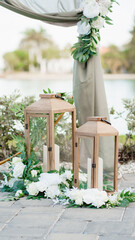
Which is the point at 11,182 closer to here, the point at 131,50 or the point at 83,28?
the point at 83,28

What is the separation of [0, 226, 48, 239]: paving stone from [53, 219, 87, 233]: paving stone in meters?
0.07

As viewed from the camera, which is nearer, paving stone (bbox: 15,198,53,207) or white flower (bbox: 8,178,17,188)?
paving stone (bbox: 15,198,53,207)

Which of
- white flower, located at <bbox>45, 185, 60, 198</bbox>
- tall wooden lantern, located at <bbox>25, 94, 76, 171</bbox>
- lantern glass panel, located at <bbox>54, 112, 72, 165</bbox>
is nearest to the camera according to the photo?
white flower, located at <bbox>45, 185, 60, 198</bbox>

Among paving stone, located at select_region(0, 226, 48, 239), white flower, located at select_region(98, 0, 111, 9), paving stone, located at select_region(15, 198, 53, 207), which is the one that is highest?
white flower, located at select_region(98, 0, 111, 9)

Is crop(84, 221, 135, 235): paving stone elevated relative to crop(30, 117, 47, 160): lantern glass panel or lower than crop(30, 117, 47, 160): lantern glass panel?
lower

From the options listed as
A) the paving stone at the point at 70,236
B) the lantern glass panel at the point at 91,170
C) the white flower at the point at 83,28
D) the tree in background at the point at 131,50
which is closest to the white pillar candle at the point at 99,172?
the lantern glass panel at the point at 91,170

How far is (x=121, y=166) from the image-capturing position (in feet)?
10.7

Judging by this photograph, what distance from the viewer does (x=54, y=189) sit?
2.28 metres

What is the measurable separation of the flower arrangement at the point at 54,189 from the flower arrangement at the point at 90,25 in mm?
999

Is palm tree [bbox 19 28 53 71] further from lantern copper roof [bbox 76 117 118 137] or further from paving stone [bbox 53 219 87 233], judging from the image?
paving stone [bbox 53 219 87 233]

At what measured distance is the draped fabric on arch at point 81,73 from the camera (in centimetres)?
289

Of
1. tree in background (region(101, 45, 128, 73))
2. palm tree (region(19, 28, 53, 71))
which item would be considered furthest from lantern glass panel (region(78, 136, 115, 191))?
palm tree (region(19, 28, 53, 71))

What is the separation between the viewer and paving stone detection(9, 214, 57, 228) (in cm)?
185

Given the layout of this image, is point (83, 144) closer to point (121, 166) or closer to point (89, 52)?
point (121, 166)
